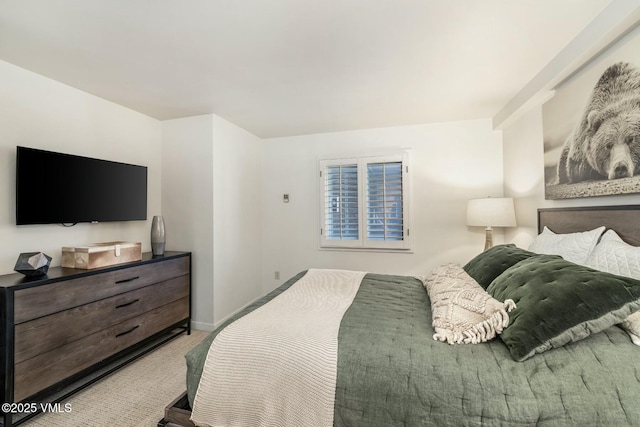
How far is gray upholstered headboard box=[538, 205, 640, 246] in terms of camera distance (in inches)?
56.9

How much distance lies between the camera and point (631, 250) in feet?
4.35

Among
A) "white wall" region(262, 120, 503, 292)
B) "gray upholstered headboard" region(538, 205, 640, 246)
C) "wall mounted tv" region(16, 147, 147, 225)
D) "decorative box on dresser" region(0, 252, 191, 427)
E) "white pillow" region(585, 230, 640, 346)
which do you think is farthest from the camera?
"white wall" region(262, 120, 503, 292)

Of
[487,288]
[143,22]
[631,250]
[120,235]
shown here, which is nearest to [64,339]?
[120,235]

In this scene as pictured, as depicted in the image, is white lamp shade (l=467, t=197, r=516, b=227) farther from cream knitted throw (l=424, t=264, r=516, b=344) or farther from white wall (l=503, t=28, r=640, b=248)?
cream knitted throw (l=424, t=264, r=516, b=344)

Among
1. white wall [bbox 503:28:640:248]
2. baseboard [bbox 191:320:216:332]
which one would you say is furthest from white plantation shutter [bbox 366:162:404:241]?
baseboard [bbox 191:320:216:332]

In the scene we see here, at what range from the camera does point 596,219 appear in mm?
1683

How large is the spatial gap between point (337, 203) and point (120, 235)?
2.52m

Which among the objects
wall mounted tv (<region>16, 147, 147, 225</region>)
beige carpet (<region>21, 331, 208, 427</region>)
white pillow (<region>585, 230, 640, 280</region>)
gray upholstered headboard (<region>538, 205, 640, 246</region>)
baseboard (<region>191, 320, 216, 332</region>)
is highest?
wall mounted tv (<region>16, 147, 147, 225</region>)

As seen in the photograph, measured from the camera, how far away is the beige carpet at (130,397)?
169 cm

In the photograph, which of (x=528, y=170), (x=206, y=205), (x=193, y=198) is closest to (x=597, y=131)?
(x=528, y=170)

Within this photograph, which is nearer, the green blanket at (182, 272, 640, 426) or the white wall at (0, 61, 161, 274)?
the green blanket at (182, 272, 640, 426)

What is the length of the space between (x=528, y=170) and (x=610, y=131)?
3.48ft

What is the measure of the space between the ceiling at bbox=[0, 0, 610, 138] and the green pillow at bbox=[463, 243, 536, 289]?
55.1 inches

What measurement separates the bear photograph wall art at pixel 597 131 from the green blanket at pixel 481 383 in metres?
1.00
